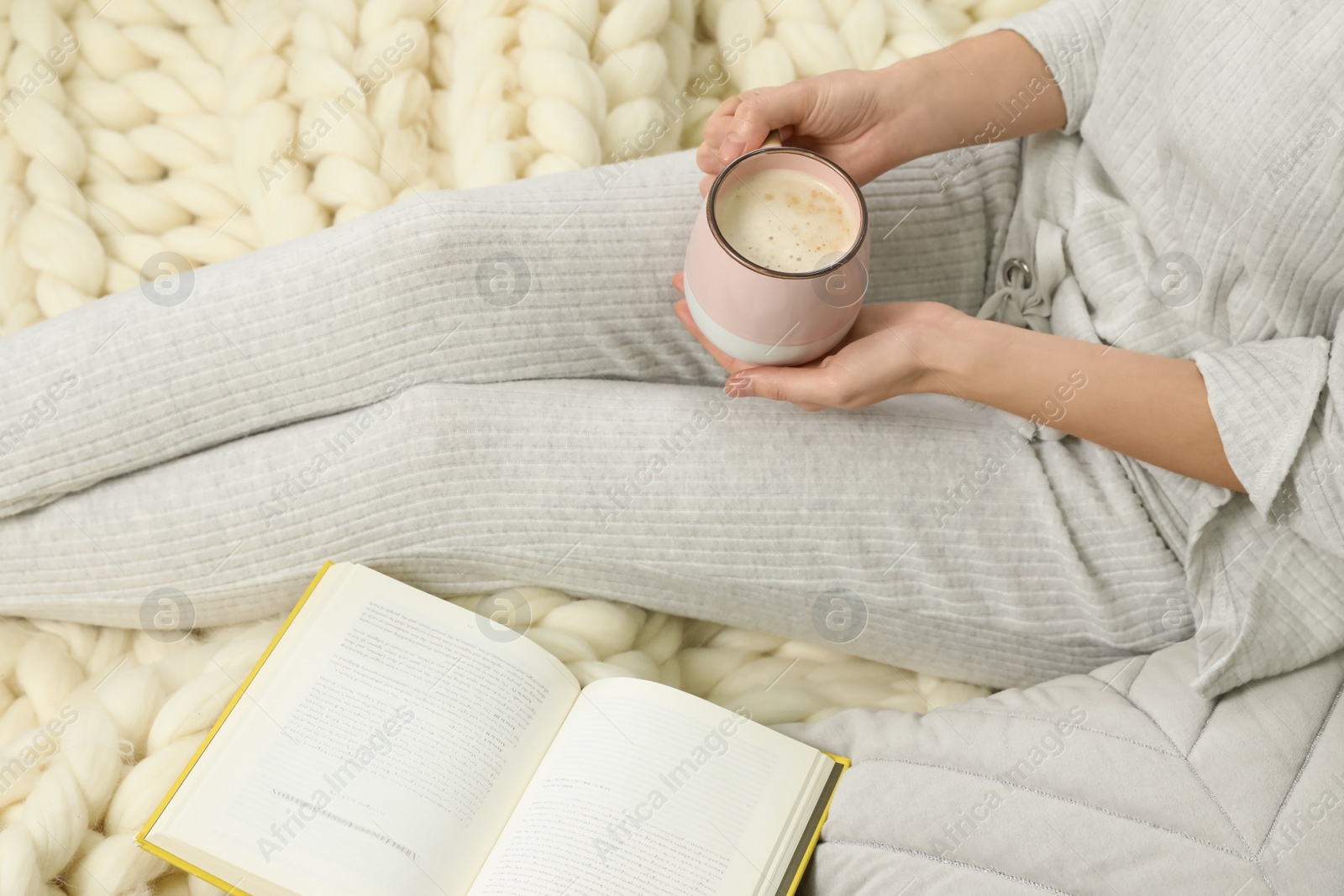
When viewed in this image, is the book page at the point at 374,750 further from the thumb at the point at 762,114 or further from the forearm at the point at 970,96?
the forearm at the point at 970,96

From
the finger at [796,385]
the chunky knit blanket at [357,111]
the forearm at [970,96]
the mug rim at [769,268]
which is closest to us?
the mug rim at [769,268]

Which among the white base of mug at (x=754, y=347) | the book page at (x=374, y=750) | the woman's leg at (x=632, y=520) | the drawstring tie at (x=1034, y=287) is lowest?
the book page at (x=374, y=750)

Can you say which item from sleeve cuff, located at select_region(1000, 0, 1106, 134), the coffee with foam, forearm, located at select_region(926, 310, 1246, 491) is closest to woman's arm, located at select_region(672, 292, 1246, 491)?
forearm, located at select_region(926, 310, 1246, 491)

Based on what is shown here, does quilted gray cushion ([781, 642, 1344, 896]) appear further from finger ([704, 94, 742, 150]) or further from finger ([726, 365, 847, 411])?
finger ([704, 94, 742, 150])

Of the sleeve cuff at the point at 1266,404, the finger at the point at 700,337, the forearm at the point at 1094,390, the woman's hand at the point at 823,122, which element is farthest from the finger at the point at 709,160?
the sleeve cuff at the point at 1266,404

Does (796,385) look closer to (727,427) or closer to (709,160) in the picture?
(727,427)

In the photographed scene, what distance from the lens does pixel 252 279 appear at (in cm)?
79

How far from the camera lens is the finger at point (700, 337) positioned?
2.56 feet

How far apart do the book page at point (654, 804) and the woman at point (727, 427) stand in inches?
4.5

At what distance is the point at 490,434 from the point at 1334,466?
570 mm

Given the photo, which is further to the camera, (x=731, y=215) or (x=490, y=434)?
(x=490, y=434)

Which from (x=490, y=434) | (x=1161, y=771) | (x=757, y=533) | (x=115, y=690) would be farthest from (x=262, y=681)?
(x=1161, y=771)

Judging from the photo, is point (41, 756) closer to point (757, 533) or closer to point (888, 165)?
point (757, 533)

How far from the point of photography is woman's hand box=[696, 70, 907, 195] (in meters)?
0.77
